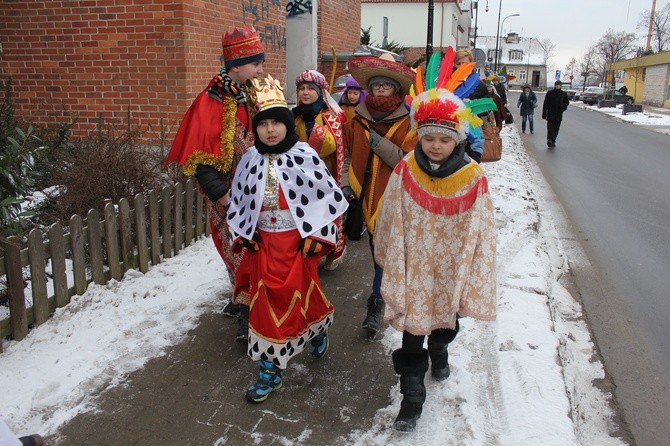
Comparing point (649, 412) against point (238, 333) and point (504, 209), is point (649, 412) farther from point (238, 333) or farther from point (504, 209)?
point (504, 209)

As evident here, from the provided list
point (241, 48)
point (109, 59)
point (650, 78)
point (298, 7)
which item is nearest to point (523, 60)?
point (650, 78)

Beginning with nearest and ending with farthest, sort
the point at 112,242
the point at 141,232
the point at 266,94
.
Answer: the point at 266,94 → the point at 112,242 → the point at 141,232

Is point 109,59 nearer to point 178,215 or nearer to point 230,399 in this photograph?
point 178,215

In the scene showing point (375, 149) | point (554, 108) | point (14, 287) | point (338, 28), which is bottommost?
point (14, 287)

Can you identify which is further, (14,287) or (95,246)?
(95,246)

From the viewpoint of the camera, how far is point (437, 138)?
3.09m

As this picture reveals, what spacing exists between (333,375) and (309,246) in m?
0.96

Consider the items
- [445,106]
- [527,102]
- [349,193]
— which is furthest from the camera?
[527,102]

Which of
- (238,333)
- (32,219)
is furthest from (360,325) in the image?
(32,219)

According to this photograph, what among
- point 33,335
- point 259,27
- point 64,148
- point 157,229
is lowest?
point 33,335

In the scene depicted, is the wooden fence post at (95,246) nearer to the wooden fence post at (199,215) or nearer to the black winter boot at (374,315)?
the wooden fence post at (199,215)

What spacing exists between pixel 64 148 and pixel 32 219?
1.42m

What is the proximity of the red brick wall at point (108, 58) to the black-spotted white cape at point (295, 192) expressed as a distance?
12.3 ft

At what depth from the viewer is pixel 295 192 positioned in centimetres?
343
